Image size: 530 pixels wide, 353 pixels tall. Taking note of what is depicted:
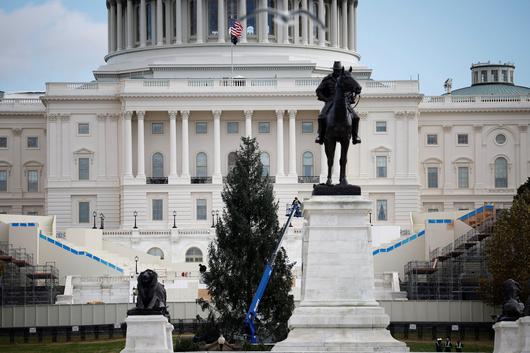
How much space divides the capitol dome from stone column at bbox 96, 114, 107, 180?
889cm

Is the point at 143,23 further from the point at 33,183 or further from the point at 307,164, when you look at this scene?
the point at 307,164

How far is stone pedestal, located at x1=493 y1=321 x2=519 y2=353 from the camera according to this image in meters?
58.2

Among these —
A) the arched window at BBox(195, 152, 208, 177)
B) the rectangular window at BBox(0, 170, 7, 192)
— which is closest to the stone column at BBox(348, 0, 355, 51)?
the arched window at BBox(195, 152, 208, 177)

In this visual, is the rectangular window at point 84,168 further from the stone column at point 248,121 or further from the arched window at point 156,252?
the arched window at point 156,252

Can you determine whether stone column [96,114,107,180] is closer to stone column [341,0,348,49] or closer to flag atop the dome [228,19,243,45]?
flag atop the dome [228,19,243,45]

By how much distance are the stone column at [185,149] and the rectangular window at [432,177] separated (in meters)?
21.1

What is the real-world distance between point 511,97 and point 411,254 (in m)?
40.9

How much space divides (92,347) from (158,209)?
7043 cm

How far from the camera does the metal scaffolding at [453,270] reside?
11006cm

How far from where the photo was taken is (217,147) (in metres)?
158

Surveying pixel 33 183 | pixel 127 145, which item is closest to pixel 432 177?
pixel 127 145

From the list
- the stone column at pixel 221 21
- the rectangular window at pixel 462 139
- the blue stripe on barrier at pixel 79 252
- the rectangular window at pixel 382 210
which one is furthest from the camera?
the stone column at pixel 221 21

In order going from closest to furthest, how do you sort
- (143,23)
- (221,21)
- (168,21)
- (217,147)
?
(217,147) → (221,21) → (168,21) → (143,23)

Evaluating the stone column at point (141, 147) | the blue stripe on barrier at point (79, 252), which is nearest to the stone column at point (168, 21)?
the stone column at point (141, 147)
